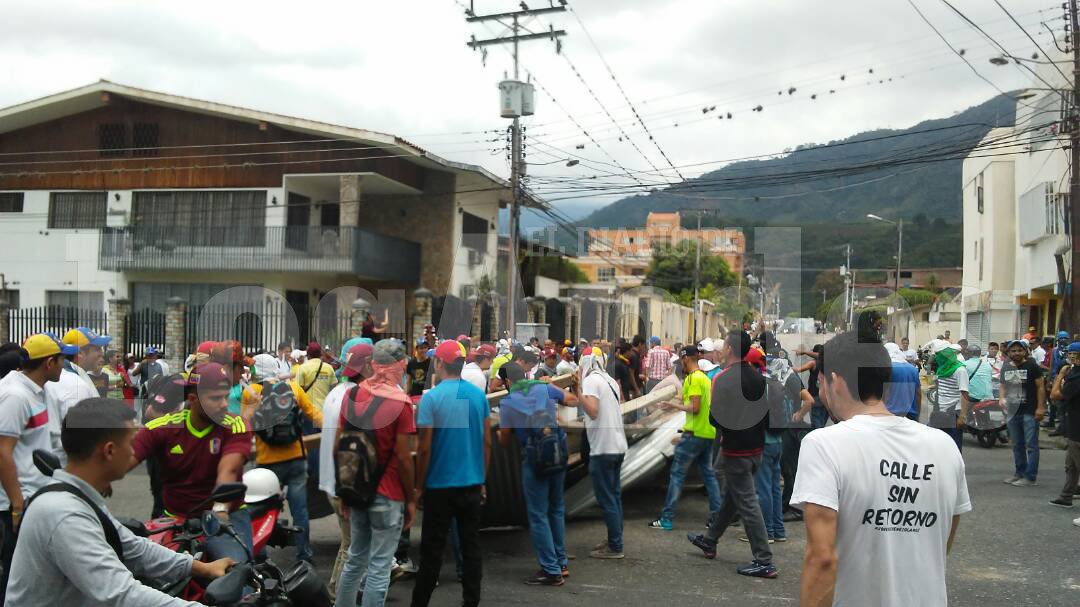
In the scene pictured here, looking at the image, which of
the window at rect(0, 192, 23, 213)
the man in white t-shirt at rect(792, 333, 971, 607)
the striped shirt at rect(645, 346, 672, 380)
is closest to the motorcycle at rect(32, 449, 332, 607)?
the man in white t-shirt at rect(792, 333, 971, 607)

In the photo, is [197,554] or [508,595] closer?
[197,554]

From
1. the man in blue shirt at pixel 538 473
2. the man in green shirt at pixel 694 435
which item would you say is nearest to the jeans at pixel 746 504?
the man in green shirt at pixel 694 435

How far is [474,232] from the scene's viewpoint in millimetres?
30031

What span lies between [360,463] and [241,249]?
2185 cm

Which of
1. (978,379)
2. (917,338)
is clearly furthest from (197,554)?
(917,338)

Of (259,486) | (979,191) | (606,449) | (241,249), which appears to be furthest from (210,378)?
(979,191)

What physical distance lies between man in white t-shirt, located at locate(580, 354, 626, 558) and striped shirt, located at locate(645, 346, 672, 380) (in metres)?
8.19

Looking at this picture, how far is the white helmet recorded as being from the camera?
5.00m

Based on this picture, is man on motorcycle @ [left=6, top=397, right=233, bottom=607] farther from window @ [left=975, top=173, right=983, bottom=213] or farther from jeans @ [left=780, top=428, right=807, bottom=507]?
window @ [left=975, top=173, right=983, bottom=213]

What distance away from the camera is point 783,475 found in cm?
919

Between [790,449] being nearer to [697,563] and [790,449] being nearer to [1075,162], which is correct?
[697,563]

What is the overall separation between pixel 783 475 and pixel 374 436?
531 centimetres

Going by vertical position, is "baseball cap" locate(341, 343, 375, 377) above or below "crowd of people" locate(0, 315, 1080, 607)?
above

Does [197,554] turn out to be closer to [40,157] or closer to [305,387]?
[305,387]
